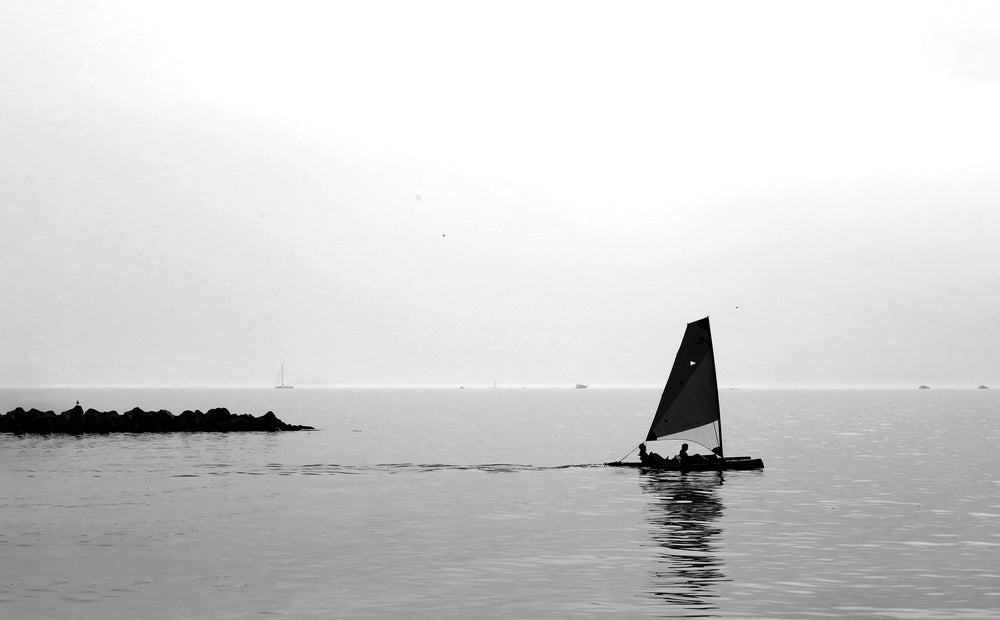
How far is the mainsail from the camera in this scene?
220ft

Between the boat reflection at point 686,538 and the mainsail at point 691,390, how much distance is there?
371 centimetres

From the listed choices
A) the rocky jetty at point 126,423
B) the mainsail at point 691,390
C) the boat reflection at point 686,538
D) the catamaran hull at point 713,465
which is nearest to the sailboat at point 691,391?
the mainsail at point 691,390

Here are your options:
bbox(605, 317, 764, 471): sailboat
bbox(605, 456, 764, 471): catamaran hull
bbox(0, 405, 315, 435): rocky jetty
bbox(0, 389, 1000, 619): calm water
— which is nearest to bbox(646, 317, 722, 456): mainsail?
bbox(605, 317, 764, 471): sailboat

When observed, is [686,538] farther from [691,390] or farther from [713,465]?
[713,465]

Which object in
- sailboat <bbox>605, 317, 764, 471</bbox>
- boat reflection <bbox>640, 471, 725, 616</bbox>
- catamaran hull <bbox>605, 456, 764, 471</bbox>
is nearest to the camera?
boat reflection <bbox>640, 471, 725, 616</bbox>

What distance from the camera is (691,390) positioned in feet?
221

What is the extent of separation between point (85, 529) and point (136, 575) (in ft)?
40.3

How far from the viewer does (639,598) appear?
31375mm

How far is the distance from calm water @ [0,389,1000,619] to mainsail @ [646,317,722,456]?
12.8 feet

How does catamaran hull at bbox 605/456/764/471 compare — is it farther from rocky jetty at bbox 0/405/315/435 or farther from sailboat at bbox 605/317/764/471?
rocky jetty at bbox 0/405/315/435

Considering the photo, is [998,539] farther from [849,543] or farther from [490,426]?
[490,426]

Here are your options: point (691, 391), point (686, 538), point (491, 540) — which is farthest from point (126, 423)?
point (686, 538)

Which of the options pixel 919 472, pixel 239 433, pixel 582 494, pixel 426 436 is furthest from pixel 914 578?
pixel 239 433

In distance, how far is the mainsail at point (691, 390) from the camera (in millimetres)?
67125
